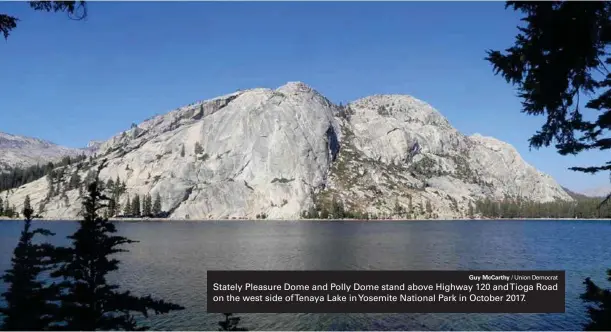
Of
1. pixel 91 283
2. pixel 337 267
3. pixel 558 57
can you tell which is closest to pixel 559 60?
pixel 558 57

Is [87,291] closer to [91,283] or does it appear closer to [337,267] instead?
[91,283]

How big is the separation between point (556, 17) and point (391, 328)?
38.1 metres

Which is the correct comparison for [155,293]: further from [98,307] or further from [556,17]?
[556,17]

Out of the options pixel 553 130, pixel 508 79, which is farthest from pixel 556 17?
pixel 553 130

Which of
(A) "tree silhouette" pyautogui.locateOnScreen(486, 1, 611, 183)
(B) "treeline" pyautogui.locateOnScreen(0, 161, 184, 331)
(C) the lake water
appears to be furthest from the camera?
(C) the lake water

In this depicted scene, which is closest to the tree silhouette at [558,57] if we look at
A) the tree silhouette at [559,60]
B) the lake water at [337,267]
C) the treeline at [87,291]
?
the tree silhouette at [559,60]

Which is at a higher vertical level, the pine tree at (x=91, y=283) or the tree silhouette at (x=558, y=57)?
the tree silhouette at (x=558, y=57)

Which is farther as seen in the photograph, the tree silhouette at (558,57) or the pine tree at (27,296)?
the pine tree at (27,296)

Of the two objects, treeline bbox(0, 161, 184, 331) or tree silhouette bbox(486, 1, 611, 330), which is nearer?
tree silhouette bbox(486, 1, 611, 330)

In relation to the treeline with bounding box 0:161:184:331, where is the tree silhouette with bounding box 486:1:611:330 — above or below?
above

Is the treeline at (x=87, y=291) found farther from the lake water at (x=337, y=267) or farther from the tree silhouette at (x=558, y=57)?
the lake water at (x=337, y=267)

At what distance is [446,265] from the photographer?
82.0m

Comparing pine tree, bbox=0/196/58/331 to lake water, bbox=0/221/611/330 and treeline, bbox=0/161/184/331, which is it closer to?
treeline, bbox=0/161/184/331

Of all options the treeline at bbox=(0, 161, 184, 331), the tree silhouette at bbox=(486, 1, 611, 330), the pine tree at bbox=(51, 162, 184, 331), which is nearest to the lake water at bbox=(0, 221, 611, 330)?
the treeline at bbox=(0, 161, 184, 331)
